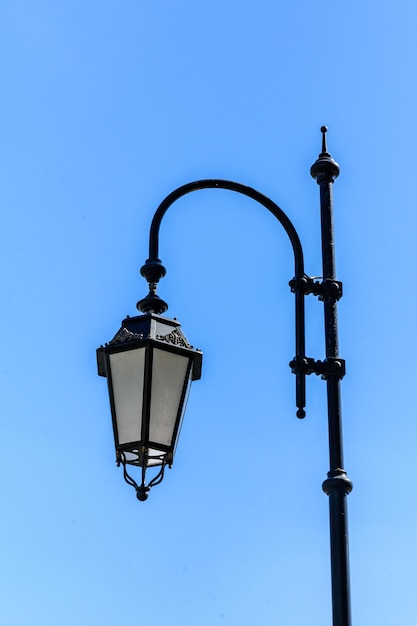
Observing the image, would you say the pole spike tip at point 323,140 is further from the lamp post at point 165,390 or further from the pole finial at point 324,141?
the lamp post at point 165,390

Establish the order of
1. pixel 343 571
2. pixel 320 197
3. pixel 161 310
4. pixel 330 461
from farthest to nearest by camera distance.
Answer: pixel 320 197, pixel 161 310, pixel 330 461, pixel 343 571

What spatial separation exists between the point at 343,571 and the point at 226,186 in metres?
2.99

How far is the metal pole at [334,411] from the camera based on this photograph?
22.6ft

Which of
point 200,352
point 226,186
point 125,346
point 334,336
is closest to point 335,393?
point 334,336

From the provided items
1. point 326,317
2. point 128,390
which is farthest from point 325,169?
point 128,390

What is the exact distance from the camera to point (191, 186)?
28.1 feet

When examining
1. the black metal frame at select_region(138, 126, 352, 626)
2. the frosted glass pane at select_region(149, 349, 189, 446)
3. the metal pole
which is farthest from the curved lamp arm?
the frosted glass pane at select_region(149, 349, 189, 446)

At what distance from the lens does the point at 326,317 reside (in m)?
7.89

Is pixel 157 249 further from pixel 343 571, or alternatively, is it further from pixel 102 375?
pixel 343 571

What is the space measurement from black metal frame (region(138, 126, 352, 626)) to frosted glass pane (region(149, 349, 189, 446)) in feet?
1.84

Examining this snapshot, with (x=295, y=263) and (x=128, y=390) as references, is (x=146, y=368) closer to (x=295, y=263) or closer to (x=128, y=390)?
(x=128, y=390)

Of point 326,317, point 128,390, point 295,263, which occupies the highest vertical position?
point 295,263

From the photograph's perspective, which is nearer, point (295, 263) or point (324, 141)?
point (295, 263)

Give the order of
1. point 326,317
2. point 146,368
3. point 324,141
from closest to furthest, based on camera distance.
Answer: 1. point 146,368
2. point 326,317
3. point 324,141
